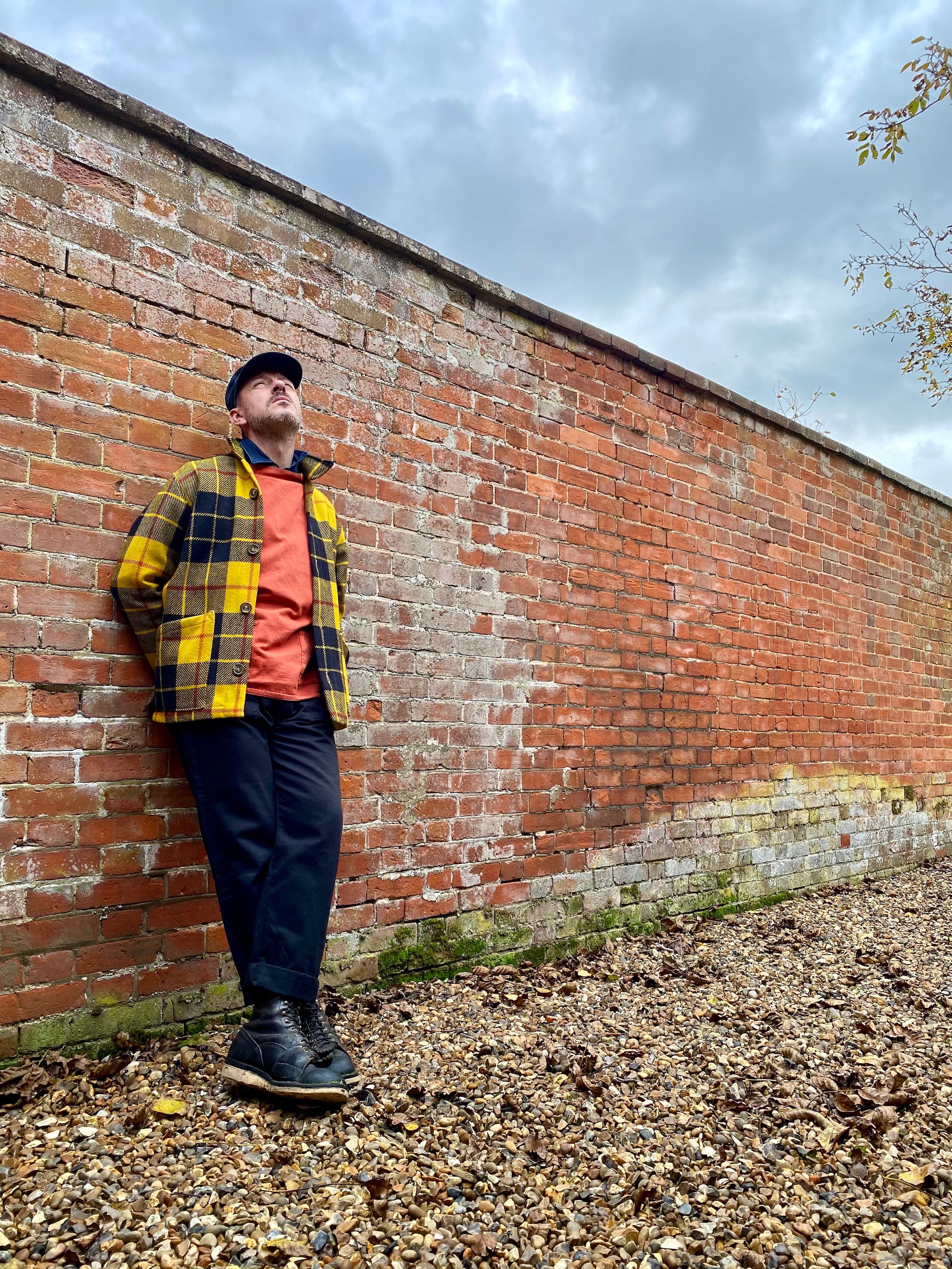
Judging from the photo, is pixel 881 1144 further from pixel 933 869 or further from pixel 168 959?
pixel 933 869

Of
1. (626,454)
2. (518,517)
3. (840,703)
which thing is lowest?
(840,703)

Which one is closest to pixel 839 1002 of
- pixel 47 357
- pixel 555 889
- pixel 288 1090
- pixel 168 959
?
pixel 555 889

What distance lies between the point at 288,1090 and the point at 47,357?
2.13 m

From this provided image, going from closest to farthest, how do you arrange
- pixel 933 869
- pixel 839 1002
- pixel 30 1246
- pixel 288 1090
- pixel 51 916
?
pixel 30 1246, pixel 288 1090, pixel 51 916, pixel 839 1002, pixel 933 869

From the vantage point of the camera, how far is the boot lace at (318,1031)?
247cm

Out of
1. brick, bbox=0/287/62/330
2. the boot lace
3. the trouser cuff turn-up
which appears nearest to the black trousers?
the trouser cuff turn-up

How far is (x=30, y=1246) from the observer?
1.76 meters

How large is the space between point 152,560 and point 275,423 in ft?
1.97

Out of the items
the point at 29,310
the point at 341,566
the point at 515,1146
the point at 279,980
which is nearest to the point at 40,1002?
the point at 279,980

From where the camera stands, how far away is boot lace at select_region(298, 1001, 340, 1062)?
8.11 ft

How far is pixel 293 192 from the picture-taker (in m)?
3.22

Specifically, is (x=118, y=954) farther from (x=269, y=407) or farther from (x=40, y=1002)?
(x=269, y=407)

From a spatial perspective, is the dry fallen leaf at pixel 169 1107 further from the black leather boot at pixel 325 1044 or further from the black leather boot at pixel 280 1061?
the black leather boot at pixel 325 1044

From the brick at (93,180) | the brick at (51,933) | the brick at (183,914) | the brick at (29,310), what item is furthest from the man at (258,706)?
the brick at (93,180)
